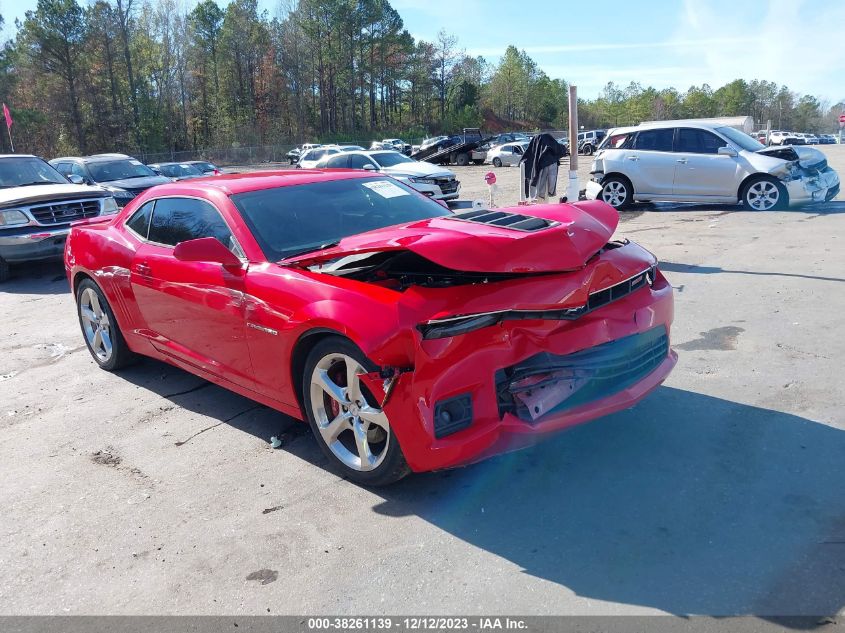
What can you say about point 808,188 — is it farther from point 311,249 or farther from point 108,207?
point 108,207

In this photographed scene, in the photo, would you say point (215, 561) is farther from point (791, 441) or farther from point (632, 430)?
point (791, 441)

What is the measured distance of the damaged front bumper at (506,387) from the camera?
3.21 m

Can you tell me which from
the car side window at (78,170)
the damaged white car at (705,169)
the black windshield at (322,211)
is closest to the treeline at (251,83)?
the car side window at (78,170)

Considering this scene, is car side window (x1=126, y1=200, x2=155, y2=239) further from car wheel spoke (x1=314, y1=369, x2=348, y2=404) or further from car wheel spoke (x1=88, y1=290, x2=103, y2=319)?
car wheel spoke (x1=314, y1=369, x2=348, y2=404)

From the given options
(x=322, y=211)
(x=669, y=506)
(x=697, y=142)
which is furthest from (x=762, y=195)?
(x=669, y=506)

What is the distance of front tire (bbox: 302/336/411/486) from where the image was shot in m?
3.48

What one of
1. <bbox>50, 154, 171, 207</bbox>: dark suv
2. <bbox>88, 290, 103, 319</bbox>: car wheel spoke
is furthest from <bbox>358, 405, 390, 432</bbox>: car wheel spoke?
<bbox>50, 154, 171, 207</bbox>: dark suv

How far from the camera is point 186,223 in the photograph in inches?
195

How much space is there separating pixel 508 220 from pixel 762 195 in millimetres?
11291

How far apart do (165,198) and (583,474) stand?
3.70 m

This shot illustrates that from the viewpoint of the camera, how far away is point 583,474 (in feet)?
12.0

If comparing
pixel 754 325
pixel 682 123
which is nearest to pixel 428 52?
pixel 682 123

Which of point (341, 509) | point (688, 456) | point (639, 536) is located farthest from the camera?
point (688, 456)

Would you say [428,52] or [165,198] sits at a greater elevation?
[428,52]
